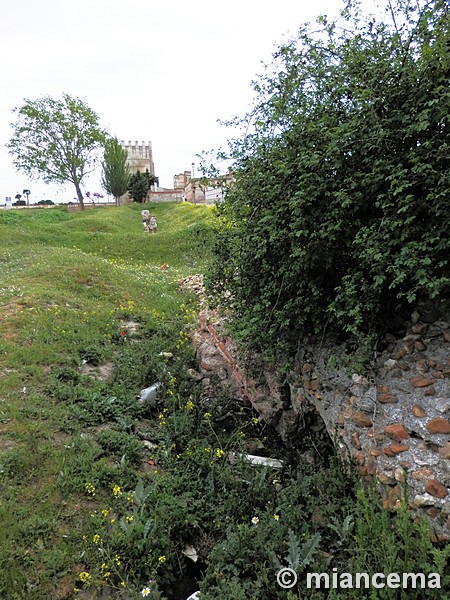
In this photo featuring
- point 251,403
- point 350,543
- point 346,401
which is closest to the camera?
point 350,543

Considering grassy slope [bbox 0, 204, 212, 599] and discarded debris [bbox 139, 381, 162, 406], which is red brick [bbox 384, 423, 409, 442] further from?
discarded debris [bbox 139, 381, 162, 406]

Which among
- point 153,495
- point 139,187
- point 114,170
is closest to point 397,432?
point 153,495

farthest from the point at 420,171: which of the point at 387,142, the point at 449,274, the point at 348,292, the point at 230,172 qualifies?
the point at 230,172

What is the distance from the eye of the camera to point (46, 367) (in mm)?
5453

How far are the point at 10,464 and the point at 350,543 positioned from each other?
2.90m

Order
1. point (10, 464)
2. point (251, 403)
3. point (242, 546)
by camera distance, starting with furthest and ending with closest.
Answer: point (251, 403)
point (10, 464)
point (242, 546)

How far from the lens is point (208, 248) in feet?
16.0

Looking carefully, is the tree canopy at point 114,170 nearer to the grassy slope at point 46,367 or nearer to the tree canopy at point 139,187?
the tree canopy at point 139,187

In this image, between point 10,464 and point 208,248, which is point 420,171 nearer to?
point 208,248

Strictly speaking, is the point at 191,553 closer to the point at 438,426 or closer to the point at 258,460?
the point at 258,460

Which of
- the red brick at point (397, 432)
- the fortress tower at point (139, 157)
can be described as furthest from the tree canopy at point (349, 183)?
the fortress tower at point (139, 157)

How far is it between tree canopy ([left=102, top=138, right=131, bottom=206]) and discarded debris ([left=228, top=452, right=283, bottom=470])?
39913mm

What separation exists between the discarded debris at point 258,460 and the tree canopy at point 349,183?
107 cm

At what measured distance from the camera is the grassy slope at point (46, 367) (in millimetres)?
2924
